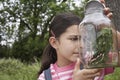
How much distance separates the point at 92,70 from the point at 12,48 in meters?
18.9

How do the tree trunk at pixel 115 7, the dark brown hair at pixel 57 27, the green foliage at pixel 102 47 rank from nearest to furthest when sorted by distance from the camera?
the green foliage at pixel 102 47
the dark brown hair at pixel 57 27
the tree trunk at pixel 115 7

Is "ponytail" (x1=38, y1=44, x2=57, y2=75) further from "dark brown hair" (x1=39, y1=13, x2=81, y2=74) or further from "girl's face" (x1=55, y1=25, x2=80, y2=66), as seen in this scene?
"girl's face" (x1=55, y1=25, x2=80, y2=66)

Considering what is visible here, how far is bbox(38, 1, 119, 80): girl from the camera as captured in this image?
9.20 ft

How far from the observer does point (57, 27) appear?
305 cm

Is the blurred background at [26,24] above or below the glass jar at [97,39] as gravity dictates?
below

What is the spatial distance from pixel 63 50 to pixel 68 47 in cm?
7

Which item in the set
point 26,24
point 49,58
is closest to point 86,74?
point 49,58

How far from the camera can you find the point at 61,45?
291 centimetres

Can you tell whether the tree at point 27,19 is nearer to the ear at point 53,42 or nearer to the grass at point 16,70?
the grass at point 16,70

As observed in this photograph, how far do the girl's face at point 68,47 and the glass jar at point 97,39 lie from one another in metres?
0.40

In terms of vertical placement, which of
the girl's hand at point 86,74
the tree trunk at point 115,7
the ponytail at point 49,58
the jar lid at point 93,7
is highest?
the jar lid at point 93,7

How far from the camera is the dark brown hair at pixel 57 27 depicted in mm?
2965

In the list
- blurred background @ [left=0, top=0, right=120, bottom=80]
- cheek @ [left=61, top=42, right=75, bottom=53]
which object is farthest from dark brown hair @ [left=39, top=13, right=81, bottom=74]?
blurred background @ [left=0, top=0, right=120, bottom=80]

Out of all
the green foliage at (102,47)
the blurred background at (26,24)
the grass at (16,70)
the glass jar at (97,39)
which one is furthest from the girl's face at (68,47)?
the blurred background at (26,24)
